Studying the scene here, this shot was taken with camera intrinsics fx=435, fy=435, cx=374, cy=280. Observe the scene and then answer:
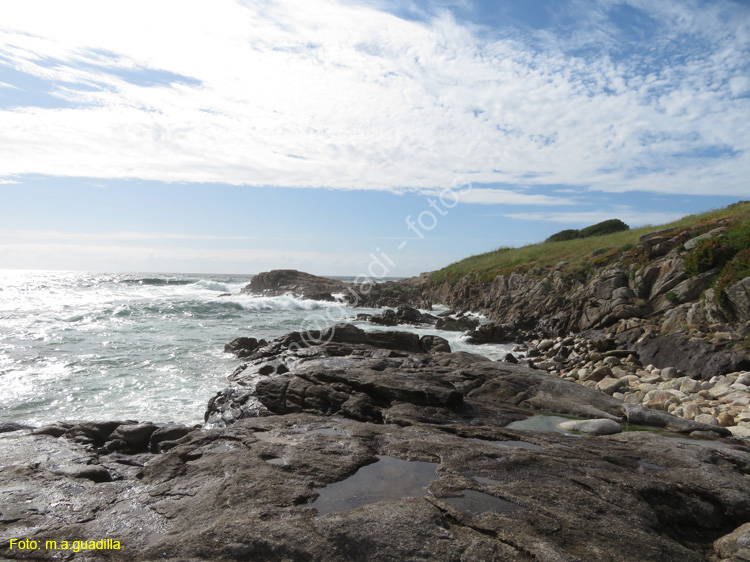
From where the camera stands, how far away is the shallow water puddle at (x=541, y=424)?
8.46 metres

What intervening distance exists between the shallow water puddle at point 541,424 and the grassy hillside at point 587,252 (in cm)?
1184

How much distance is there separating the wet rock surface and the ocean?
4.08m

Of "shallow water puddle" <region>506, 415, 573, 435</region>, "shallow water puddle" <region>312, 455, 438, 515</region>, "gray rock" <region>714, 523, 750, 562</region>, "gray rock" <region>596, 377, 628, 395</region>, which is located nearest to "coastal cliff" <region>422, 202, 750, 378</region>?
"gray rock" <region>596, 377, 628, 395</region>

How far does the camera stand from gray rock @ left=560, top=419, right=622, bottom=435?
8.06 metres

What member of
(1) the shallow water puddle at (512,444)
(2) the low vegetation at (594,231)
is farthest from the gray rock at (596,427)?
(2) the low vegetation at (594,231)

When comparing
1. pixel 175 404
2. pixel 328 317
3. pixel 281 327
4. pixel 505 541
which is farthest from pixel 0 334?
pixel 505 541

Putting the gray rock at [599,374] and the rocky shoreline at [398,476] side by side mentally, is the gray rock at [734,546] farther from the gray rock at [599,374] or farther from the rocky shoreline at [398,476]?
the gray rock at [599,374]

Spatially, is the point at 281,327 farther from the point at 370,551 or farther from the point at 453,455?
the point at 370,551

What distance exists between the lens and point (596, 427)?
8117 mm

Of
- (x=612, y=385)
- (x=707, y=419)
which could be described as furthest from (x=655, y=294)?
(x=707, y=419)

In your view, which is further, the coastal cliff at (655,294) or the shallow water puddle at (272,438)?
the coastal cliff at (655,294)

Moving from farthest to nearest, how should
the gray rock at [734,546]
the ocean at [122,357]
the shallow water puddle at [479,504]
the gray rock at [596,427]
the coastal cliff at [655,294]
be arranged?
the coastal cliff at [655,294] < the ocean at [122,357] < the gray rock at [596,427] < the shallow water puddle at [479,504] < the gray rock at [734,546]

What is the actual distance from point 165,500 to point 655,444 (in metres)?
7.07

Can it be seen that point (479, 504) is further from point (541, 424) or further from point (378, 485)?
point (541, 424)
